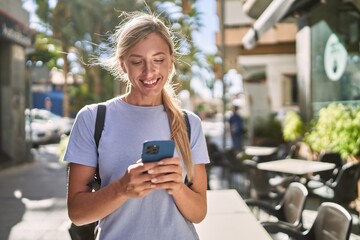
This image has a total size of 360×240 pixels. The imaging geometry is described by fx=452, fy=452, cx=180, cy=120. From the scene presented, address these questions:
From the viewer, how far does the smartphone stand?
130 cm

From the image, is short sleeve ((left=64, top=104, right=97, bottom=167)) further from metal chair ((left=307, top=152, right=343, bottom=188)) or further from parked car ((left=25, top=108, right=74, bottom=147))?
parked car ((left=25, top=108, right=74, bottom=147))

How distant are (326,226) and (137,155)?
1858 millimetres

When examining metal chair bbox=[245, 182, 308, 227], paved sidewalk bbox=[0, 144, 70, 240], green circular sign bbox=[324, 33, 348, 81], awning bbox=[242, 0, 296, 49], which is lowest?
paved sidewalk bbox=[0, 144, 70, 240]

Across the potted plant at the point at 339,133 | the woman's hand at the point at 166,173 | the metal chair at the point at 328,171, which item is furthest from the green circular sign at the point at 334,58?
the woman's hand at the point at 166,173

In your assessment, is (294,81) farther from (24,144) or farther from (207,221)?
(207,221)

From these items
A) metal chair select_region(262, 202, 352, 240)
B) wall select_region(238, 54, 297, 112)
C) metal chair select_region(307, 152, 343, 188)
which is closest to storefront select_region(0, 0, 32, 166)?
metal chair select_region(307, 152, 343, 188)

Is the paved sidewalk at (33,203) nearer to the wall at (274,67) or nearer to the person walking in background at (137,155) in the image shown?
the person walking in background at (137,155)

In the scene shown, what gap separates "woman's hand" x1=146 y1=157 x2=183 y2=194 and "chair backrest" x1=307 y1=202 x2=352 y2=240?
163 cm

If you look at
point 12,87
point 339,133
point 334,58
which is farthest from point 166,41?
point 12,87

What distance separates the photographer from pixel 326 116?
7.31 m

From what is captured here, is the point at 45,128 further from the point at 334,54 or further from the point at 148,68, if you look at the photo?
the point at 148,68

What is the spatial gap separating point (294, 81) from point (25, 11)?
15.4 meters

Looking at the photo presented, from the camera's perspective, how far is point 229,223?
2920 mm

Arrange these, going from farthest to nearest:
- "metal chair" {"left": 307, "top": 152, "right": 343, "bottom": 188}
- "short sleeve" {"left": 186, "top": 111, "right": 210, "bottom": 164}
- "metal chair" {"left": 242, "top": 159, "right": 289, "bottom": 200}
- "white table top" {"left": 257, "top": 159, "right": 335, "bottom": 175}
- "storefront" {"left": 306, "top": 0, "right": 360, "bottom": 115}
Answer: "storefront" {"left": 306, "top": 0, "right": 360, "bottom": 115} < "metal chair" {"left": 307, "top": 152, "right": 343, "bottom": 188} < "metal chair" {"left": 242, "top": 159, "right": 289, "bottom": 200} < "white table top" {"left": 257, "top": 159, "right": 335, "bottom": 175} < "short sleeve" {"left": 186, "top": 111, "right": 210, "bottom": 164}
